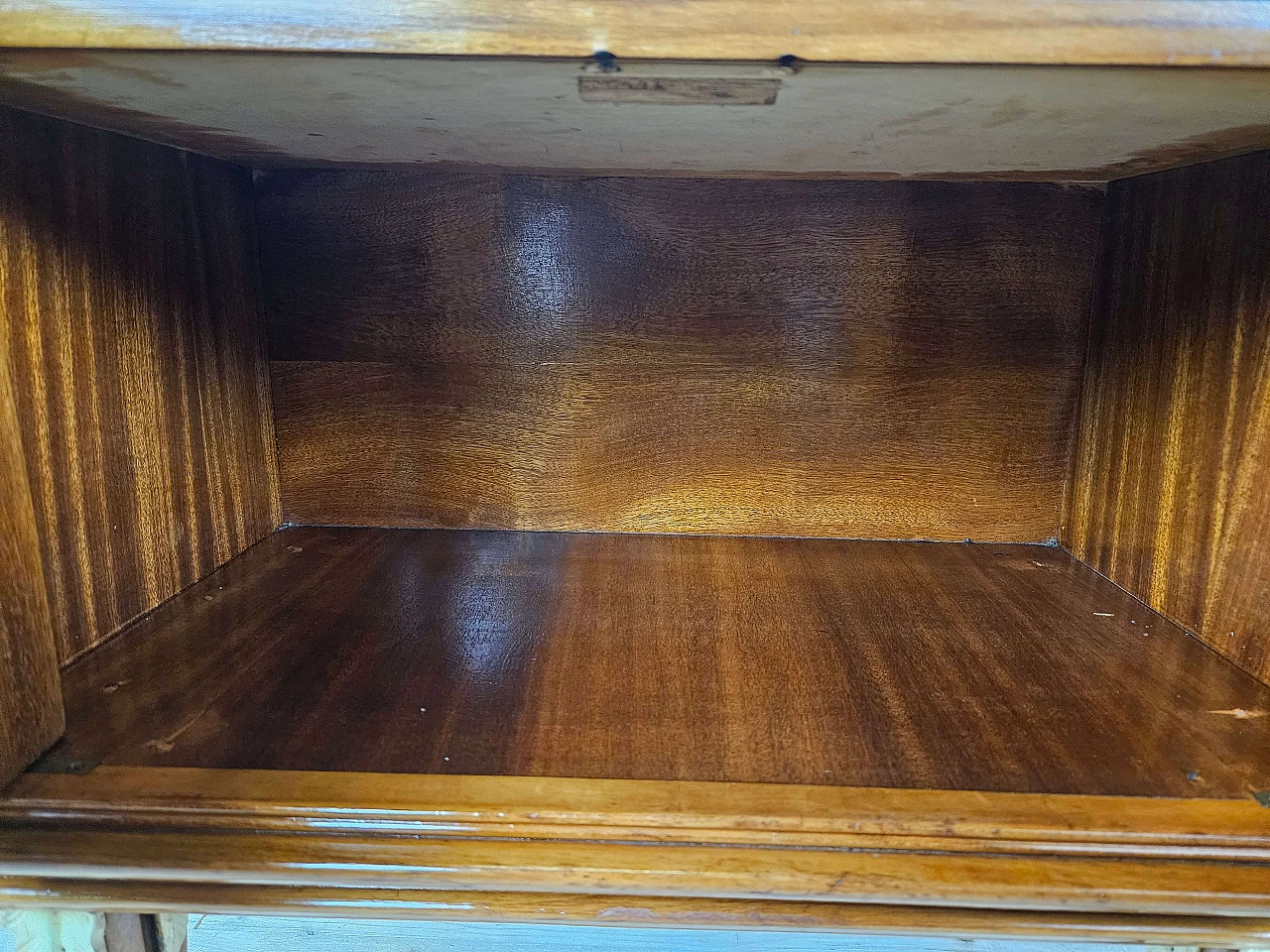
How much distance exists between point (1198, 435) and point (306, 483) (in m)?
0.81

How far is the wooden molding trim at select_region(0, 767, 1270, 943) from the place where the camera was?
400 millimetres

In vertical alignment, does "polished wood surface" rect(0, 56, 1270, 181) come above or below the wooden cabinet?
above

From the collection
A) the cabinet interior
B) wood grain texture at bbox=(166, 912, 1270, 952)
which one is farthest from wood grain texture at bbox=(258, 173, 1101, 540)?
wood grain texture at bbox=(166, 912, 1270, 952)

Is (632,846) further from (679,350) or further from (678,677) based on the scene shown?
(679,350)

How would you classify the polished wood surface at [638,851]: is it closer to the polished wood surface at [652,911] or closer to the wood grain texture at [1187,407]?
the polished wood surface at [652,911]

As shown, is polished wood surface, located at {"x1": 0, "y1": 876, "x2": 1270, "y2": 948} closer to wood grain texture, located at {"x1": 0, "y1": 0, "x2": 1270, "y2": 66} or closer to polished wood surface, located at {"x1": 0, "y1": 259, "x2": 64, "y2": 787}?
polished wood surface, located at {"x1": 0, "y1": 259, "x2": 64, "y2": 787}

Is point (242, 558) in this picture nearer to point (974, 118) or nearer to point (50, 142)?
point (50, 142)


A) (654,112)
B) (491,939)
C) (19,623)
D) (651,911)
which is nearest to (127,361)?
(19,623)

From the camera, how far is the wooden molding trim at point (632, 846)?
40 cm

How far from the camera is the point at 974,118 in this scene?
507 millimetres

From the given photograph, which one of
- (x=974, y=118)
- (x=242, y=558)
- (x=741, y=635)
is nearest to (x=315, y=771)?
(x=741, y=635)

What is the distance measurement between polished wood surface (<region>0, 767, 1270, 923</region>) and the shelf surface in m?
0.02

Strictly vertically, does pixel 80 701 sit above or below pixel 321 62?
below

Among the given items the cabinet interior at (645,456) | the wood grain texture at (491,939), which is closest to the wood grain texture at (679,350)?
the cabinet interior at (645,456)
